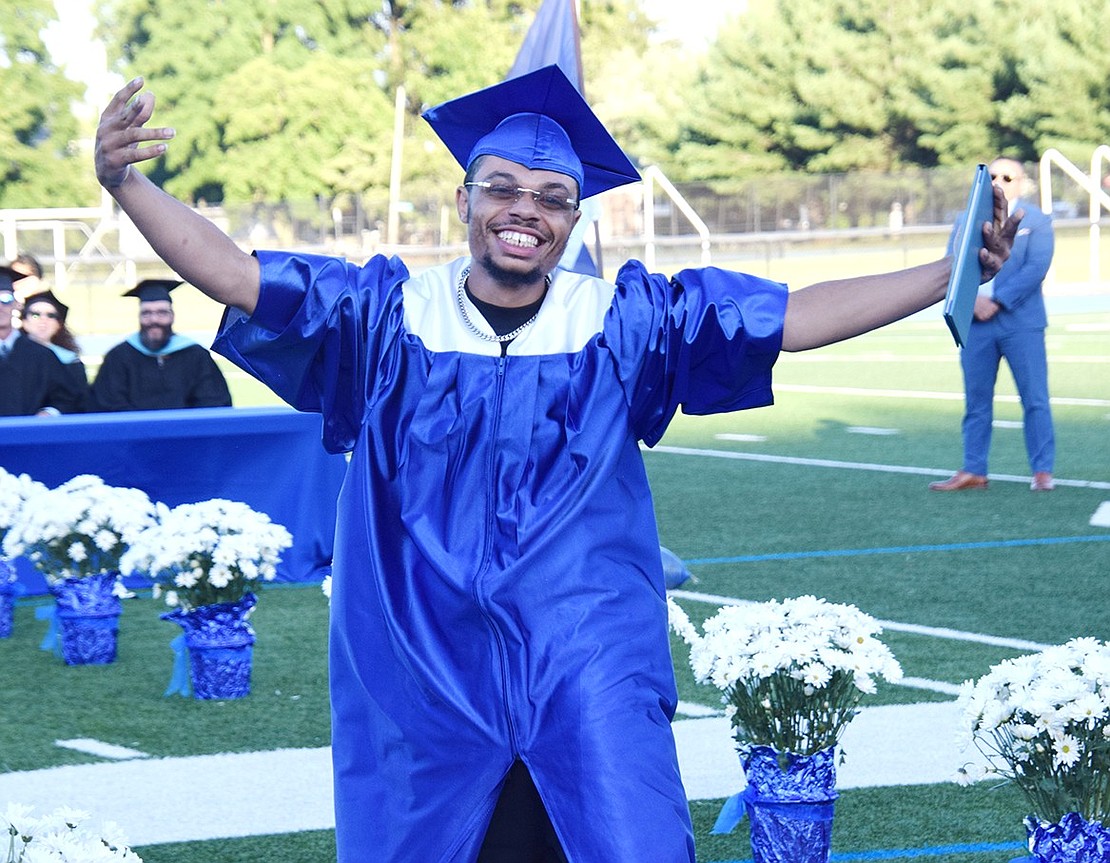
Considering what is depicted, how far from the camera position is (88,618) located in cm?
745

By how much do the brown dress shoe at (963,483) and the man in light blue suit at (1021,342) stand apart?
0.31 meters

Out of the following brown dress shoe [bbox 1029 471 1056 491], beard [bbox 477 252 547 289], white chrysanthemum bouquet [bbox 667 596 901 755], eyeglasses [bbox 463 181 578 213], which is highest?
eyeglasses [bbox 463 181 578 213]

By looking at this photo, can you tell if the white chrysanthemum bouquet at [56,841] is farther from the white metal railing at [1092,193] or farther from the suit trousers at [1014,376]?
the white metal railing at [1092,193]

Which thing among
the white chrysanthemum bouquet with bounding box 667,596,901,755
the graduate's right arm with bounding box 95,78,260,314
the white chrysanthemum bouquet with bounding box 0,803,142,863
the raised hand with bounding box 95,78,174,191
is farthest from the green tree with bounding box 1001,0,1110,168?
the white chrysanthemum bouquet with bounding box 0,803,142,863

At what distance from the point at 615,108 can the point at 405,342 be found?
198 feet

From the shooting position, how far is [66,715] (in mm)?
6652

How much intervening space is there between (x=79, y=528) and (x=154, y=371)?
2.77 meters

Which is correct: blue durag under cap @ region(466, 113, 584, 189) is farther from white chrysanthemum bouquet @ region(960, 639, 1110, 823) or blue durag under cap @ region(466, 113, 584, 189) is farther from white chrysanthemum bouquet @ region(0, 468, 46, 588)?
white chrysanthemum bouquet @ region(0, 468, 46, 588)

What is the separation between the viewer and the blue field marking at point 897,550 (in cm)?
941

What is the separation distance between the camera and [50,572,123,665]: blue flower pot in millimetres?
7461

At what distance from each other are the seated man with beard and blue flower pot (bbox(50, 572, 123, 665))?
266cm

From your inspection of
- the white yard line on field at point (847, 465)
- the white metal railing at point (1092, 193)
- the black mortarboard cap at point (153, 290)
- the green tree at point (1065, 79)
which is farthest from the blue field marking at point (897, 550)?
the green tree at point (1065, 79)

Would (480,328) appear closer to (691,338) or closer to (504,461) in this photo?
(504,461)

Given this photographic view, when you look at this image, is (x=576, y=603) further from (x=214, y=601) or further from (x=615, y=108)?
(x=615, y=108)
